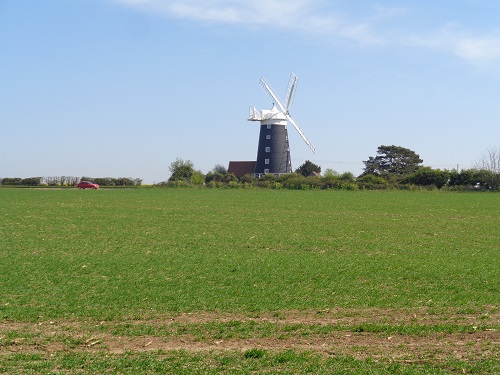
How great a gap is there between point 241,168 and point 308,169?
13033mm

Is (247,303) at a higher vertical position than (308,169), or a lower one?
lower

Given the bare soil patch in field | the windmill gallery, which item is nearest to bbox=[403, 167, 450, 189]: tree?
the windmill gallery

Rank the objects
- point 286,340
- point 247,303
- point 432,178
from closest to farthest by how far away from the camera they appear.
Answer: point 286,340 < point 247,303 < point 432,178

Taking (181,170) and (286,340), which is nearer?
(286,340)

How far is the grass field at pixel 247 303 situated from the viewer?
28.0 ft

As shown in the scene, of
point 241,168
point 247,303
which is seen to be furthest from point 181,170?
point 247,303

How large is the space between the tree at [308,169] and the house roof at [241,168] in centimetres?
874

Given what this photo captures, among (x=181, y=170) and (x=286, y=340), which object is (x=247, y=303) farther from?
(x=181, y=170)

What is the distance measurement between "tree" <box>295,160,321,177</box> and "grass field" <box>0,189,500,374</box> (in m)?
92.3

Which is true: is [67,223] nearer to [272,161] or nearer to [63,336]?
[63,336]

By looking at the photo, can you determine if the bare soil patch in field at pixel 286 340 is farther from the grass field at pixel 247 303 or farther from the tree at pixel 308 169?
the tree at pixel 308 169

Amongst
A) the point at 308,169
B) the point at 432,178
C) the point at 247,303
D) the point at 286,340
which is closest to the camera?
the point at 286,340

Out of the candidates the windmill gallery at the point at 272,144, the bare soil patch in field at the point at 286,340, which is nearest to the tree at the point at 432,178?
the windmill gallery at the point at 272,144

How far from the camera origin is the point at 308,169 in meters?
117
